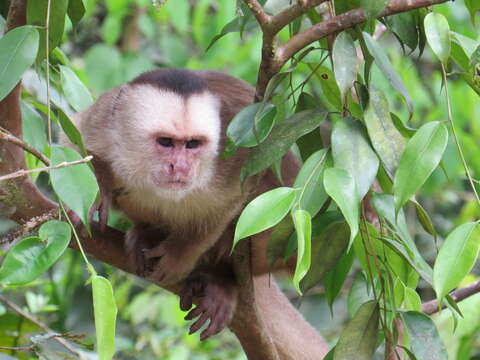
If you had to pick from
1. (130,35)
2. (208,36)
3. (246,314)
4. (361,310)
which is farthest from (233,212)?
(130,35)

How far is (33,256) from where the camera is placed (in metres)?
1.03

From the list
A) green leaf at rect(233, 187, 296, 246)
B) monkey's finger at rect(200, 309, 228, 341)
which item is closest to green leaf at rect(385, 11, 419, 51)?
green leaf at rect(233, 187, 296, 246)

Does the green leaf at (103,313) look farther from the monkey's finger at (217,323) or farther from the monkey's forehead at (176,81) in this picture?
the monkey's forehead at (176,81)

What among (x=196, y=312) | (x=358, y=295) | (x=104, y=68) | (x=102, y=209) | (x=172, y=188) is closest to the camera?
(x=358, y=295)

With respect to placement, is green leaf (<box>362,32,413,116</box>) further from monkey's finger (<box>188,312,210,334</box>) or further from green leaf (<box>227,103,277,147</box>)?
monkey's finger (<box>188,312,210,334</box>)

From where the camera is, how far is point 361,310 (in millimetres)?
1302

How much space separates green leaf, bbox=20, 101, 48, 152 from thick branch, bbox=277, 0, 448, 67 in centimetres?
68

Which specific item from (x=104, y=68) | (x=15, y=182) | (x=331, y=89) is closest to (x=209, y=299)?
(x=15, y=182)

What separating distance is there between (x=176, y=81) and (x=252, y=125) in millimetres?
Result: 755

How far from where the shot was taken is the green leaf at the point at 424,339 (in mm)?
1248

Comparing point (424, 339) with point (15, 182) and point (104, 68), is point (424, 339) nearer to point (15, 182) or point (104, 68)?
point (15, 182)

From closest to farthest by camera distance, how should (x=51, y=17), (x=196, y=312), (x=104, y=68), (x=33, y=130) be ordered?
(x=51, y=17)
(x=33, y=130)
(x=196, y=312)
(x=104, y=68)

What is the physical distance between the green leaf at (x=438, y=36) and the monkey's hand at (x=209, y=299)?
1007 mm

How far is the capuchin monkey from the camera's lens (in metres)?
2.01
